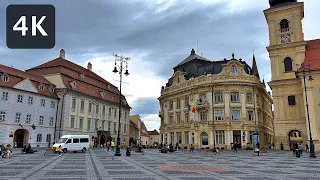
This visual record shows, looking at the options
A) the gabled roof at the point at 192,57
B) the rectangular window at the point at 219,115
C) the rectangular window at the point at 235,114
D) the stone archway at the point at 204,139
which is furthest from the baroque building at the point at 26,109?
the rectangular window at the point at 235,114

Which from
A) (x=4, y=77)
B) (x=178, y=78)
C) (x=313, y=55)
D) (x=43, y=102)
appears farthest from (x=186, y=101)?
(x=4, y=77)

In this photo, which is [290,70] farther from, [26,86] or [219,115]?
[26,86]

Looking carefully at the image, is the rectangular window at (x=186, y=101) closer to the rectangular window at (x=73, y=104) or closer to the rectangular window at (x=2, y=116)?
the rectangular window at (x=73, y=104)

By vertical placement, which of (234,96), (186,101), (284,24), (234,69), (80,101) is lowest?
(80,101)

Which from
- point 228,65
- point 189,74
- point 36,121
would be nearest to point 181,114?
point 189,74

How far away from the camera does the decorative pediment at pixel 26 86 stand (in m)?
42.8

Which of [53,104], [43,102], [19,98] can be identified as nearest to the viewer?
[19,98]

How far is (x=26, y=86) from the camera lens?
44219 millimetres

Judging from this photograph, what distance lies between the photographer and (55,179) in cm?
1216

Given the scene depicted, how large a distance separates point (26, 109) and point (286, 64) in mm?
42622

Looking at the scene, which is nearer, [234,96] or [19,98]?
[19,98]

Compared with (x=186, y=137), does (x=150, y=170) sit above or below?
below

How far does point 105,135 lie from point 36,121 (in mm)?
17362

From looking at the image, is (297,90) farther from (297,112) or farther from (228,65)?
(228,65)
